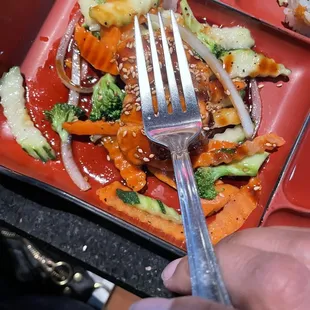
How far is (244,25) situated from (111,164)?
0.76m

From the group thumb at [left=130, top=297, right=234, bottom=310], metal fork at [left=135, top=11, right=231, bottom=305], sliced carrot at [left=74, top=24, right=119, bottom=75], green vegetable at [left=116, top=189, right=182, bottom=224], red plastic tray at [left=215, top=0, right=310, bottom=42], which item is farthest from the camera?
red plastic tray at [left=215, top=0, right=310, bottom=42]

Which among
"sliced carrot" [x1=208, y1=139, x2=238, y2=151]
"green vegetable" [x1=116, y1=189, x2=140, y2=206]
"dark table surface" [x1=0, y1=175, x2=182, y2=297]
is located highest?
"sliced carrot" [x1=208, y1=139, x2=238, y2=151]

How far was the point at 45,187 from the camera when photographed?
174cm

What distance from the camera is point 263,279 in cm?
111

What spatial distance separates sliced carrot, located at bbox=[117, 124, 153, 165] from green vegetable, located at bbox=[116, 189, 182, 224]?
0.14 m

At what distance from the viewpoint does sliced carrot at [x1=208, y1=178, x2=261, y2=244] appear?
1790 millimetres

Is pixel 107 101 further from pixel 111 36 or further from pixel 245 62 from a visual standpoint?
pixel 245 62

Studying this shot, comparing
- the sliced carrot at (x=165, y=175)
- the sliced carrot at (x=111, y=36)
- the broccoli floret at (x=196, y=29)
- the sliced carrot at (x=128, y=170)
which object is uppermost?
the broccoli floret at (x=196, y=29)

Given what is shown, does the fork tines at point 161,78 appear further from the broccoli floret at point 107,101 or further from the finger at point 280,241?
the finger at point 280,241

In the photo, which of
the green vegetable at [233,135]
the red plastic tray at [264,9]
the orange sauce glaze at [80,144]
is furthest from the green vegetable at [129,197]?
the red plastic tray at [264,9]

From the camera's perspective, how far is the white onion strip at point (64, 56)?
1.99m

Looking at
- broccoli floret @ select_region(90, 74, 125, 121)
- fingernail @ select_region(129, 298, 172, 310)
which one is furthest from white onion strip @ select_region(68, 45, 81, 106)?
fingernail @ select_region(129, 298, 172, 310)

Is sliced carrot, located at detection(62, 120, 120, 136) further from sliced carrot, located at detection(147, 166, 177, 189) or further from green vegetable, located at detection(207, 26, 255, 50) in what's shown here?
green vegetable, located at detection(207, 26, 255, 50)

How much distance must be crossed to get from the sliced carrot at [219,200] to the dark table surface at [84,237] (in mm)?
238
